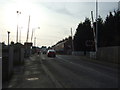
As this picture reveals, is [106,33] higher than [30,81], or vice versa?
[106,33]

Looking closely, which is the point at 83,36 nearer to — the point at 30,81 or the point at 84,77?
the point at 84,77

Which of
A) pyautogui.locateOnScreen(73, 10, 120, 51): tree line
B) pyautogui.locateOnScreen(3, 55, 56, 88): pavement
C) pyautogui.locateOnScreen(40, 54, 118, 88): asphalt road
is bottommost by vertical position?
pyautogui.locateOnScreen(3, 55, 56, 88): pavement

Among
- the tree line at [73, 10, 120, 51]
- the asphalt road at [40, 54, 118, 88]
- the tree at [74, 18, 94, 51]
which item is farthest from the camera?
the tree at [74, 18, 94, 51]

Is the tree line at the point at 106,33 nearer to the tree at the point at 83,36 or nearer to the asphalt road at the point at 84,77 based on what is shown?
the tree at the point at 83,36

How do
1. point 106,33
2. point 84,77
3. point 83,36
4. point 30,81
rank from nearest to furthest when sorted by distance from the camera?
1. point 30,81
2. point 84,77
3. point 106,33
4. point 83,36

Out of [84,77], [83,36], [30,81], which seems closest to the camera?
[30,81]

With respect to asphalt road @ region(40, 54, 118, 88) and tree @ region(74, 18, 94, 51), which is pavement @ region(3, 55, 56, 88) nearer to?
asphalt road @ region(40, 54, 118, 88)

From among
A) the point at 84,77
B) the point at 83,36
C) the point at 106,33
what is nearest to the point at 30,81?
the point at 84,77

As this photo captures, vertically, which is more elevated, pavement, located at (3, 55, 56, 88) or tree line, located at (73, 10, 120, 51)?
tree line, located at (73, 10, 120, 51)


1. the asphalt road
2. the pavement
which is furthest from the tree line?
the pavement

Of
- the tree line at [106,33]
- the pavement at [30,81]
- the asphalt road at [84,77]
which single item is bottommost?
the pavement at [30,81]

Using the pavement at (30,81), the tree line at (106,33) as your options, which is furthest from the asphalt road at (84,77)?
the tree line at (106,33)

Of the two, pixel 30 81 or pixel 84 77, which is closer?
pixel 30 81

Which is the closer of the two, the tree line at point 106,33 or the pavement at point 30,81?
the pavement at point 30,81
